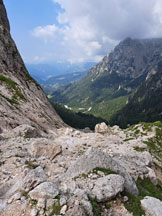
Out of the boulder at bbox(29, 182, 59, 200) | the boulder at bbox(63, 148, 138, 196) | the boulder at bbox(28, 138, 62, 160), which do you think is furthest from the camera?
the boulder at bbox(28, 138, 62, 160)

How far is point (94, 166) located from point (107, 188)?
2.87 m

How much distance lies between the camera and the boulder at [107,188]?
9256 mm

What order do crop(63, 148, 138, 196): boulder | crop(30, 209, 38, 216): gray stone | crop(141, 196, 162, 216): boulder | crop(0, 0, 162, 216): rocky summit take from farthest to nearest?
crop(63, 148, 138, 196): boulder < crop(141, 196, 162, 216): boulder < crop(0, 0, 162, 216): rocky summit < crop(30, 209, 38, 216): gray stone

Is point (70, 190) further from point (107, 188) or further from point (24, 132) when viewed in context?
point (24, 132)

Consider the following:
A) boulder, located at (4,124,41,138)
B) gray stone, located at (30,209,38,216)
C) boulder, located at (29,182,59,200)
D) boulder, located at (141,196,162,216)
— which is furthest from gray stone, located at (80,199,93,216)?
boulder, located at (4,124,41,138)

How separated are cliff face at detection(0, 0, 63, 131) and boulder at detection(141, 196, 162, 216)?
23089mm

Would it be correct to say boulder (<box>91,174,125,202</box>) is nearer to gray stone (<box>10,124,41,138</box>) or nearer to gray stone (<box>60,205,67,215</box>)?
gray stone (<box>60,205,67,215</box>)

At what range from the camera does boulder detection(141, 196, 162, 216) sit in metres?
9.13

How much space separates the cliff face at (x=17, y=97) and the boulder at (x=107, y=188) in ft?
66.6

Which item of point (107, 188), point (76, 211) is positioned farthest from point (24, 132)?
point (76, 211)

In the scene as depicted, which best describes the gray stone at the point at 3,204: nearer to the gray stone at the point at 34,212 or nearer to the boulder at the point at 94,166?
the gray stone at the point at 34,212

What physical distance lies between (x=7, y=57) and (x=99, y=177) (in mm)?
62009

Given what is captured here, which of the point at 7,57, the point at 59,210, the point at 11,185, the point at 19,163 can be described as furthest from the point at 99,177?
the point at 7,57

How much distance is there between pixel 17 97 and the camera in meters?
42.1
